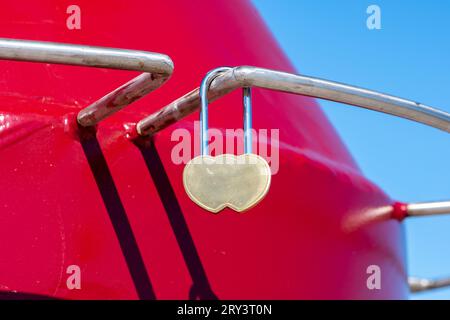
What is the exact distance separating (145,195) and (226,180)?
516mm

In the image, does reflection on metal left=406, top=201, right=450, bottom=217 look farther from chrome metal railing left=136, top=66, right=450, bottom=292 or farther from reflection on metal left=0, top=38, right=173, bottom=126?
reflection on metal left=0, top=38, right=173, bottom=126

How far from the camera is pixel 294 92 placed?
8.79ft

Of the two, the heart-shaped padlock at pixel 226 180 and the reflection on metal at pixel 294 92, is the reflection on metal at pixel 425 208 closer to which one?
the reflection on metal at pixel 294 92

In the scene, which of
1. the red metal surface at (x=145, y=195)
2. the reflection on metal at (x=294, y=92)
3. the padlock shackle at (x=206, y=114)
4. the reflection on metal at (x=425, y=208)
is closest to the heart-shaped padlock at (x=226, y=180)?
the padlock shackle at (x=206, y=114)

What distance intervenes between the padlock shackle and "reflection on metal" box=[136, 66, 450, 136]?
16 millimetres

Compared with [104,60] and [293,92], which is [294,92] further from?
[104,60]

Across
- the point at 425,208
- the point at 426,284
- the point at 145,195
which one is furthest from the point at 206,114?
the point at 426,284

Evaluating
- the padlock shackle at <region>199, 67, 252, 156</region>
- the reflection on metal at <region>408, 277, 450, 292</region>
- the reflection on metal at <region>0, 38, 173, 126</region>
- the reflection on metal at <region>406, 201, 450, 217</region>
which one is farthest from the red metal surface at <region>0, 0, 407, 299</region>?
the reflection on metal at <region>408, 277, 450, 292</region>

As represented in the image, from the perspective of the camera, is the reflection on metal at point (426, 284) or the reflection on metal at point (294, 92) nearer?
the reflection on metal at point (294, 92)

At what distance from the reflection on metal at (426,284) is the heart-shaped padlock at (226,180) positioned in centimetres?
293

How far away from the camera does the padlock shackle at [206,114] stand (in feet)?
8.04
